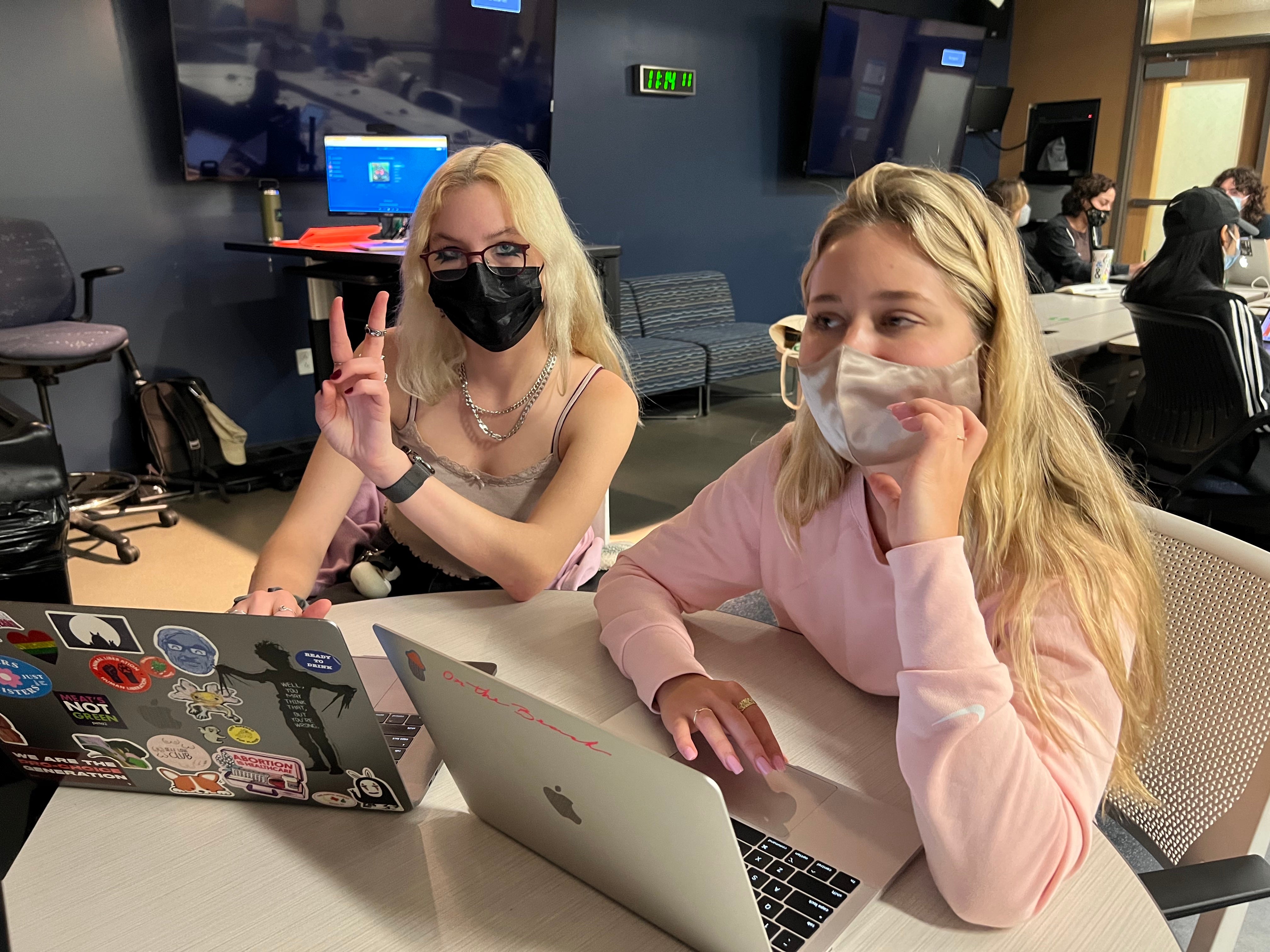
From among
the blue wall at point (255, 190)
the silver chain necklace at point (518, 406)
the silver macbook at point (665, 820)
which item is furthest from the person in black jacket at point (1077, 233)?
the silver macbook at point (665, 820)

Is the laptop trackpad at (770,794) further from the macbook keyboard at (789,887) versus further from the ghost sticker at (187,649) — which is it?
the ghost sticker at (187,649)

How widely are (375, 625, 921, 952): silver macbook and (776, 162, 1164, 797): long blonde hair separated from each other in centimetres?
25

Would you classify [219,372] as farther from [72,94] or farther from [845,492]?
[845,492]

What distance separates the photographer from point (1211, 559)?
107 cm

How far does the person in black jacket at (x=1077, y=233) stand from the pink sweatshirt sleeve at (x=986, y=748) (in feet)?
19.0

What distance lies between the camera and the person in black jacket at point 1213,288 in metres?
2.86

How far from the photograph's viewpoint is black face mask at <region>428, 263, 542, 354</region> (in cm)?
157

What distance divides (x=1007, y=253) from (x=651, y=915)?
0.74 metres

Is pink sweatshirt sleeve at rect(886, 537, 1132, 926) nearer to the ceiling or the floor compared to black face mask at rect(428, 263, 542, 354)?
nearer to the floor

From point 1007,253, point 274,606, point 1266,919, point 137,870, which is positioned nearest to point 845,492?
point 1007,253

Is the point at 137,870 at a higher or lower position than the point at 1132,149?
lower

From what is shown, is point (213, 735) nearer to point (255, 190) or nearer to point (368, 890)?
point (368, 890)

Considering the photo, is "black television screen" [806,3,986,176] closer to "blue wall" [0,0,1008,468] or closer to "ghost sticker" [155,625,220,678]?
"blue wall" [0,0,1008,468]

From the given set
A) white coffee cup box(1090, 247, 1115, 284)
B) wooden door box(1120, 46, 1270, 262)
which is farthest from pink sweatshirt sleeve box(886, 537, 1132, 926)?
wooden door box(1120, 46, 1270, 262)
